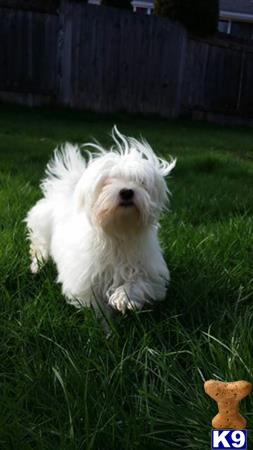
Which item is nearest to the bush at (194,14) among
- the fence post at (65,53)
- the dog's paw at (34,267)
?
the fence post at (65,53)

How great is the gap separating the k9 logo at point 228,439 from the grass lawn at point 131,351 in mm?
357

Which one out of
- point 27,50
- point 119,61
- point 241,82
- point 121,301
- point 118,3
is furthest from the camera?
point 118,3

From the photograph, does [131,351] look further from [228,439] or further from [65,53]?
[65,53]

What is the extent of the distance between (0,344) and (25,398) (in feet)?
1.49

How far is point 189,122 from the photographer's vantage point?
12742mm

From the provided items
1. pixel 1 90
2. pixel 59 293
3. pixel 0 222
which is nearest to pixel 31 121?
pixel 1 90

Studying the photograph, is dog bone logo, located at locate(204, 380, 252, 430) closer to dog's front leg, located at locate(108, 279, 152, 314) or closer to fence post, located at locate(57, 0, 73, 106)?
dog's front leg, located at locate(108, 279, 152, 314)

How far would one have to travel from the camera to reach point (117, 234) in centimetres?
286

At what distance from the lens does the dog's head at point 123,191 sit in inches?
106

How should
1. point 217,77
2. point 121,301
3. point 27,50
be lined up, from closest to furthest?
point 121,301 < point 27,50 < point 217,77

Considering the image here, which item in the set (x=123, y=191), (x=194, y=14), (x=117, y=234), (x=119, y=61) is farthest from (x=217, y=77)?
(x=123, y=191)

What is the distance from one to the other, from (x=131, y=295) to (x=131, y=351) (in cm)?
40

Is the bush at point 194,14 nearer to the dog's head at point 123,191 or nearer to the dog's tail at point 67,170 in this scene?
the dog's tail at point 67,170

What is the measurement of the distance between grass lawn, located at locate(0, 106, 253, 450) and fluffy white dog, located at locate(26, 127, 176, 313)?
117 millimetres
